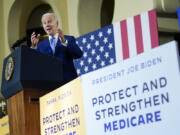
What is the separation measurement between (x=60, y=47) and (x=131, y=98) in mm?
1583

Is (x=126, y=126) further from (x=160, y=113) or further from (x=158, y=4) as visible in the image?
(x=158, y=4)

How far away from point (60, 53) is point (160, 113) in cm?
177

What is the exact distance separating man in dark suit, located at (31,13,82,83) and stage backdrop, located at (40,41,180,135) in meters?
0.99

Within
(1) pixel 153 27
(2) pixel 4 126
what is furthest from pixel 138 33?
(2) pixel 4 126

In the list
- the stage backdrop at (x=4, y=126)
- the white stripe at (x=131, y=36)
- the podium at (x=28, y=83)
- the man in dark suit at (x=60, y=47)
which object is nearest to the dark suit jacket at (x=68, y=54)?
the man in dark suit at (x=60, y=47)

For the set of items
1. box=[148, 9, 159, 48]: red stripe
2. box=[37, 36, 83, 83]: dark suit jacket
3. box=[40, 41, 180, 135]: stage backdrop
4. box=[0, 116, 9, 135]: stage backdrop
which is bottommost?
box=[40, 41, 180, 135]: stage backdrop

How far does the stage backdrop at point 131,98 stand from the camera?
170 cm

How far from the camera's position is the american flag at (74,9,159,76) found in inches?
212

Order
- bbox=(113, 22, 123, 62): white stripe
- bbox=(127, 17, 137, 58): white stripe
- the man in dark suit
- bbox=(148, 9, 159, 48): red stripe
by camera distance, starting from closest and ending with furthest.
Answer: the man in dark suit, bbox=(148, 9, 159, 48): red stripe, bbox=(127, 17, 137, 58): white stripe, bbox=(113, 22, 123, 62): white stripe

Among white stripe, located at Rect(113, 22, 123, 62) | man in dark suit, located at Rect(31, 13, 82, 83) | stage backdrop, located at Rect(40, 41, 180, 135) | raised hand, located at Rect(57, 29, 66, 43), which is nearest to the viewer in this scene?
stage backdrop, located at Rect(40, 41, 180, 135)

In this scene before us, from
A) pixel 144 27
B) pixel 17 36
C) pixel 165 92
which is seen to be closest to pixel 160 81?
pixel 165 92

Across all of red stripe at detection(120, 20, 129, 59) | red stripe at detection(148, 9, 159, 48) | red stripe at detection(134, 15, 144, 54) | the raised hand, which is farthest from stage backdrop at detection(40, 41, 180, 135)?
red stripe at detection(120, 20, 129, 59)

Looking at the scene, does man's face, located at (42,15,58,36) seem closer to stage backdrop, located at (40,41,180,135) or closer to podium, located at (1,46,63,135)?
podium, located at (1,46,63,135)

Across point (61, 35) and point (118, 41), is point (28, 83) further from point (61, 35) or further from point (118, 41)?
point (118, 41)
